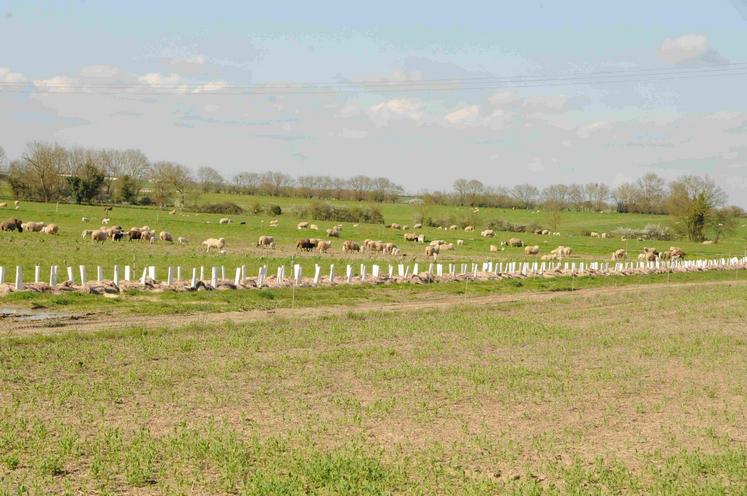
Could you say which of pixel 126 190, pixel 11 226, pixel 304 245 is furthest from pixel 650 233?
pixel 11 226

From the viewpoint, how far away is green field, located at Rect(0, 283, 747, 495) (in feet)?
33.9

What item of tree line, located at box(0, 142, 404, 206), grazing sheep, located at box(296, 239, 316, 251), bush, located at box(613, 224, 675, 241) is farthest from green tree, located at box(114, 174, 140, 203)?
bush, located at box(613, 224, 675, 241)

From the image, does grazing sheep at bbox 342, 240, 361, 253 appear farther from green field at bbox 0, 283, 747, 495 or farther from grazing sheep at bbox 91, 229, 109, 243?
green field at bbox 0, 283, 747, 495

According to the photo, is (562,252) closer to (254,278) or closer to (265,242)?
(265,242)

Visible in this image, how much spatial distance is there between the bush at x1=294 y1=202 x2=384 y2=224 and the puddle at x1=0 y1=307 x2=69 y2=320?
8421 cm

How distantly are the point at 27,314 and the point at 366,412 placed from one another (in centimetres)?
1322

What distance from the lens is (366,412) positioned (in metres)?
13.9

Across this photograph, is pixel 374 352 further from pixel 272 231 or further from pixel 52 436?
pixel 272 231

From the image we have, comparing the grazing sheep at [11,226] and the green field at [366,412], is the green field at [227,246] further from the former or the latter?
the green field at [366,412]

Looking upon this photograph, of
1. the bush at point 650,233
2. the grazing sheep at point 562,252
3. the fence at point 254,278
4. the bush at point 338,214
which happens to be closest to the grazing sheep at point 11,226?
the fence at point 254,278

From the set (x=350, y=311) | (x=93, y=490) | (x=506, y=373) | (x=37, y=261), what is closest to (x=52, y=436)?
(x=93, y=490)

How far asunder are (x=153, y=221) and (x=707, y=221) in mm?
68869

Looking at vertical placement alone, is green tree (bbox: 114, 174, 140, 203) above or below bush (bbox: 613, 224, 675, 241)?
above

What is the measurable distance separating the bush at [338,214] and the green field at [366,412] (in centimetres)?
8519
